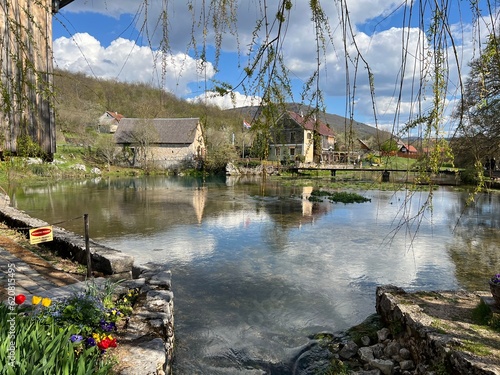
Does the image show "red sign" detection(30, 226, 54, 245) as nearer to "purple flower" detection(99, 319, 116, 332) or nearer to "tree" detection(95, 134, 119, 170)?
"purple flower" detection(99, 319, 116, 332)

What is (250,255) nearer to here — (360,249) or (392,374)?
(360,249)

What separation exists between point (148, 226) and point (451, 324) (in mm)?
11046

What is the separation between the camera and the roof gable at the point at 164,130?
44.7m

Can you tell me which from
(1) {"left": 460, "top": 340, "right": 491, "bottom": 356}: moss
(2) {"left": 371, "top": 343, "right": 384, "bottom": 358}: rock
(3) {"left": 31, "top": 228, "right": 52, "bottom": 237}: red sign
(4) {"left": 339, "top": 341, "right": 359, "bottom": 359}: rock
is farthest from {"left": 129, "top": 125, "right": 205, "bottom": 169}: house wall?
(1) {"left": 460, "top": 340, "right": 491, "bottom": 356}: moss

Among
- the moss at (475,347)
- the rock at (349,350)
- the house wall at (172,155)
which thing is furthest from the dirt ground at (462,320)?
the house wall at (172,155)

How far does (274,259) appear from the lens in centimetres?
964

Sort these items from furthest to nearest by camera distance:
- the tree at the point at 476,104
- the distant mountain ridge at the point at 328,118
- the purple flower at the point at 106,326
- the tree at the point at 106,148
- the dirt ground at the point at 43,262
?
the tree at the point at 106,148, the dirt ground at the point at 43,262, the purple flower at the point at 106,326, the distant mountain ridge at the point at 328,118, the tree at the point at 476,104

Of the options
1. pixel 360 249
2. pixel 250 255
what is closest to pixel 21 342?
pixel 250 255

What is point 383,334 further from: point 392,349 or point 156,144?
point 156,144

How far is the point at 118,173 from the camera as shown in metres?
38.3

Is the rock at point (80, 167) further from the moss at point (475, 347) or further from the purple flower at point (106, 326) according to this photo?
the moss at point (475, 347)

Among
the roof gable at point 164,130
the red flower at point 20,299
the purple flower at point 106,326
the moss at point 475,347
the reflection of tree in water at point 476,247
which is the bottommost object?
the reflection of tree in water at point 476,247

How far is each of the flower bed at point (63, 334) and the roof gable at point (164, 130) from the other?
40.6 m

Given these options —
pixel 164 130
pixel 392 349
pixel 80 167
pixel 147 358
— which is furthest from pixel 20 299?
pixel 164 130
